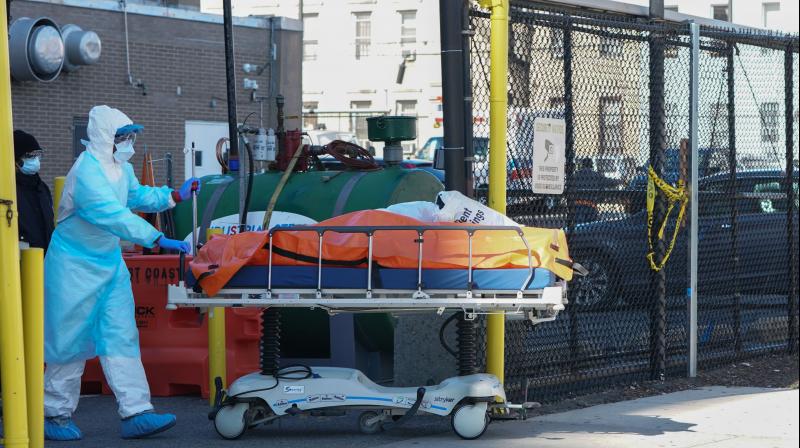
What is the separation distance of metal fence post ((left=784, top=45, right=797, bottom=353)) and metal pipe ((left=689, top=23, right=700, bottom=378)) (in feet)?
6.59

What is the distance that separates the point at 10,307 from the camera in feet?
18.6

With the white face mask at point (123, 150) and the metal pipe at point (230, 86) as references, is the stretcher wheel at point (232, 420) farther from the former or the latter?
the metal pipe at point (230, 86)

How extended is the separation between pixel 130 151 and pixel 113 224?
1.90 feet

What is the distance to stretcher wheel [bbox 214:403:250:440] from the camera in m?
7.33

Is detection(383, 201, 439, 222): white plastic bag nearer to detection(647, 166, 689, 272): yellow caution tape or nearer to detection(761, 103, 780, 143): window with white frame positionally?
detection(647, 166, 689, 272): yellow caution tape

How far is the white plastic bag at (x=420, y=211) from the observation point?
7156 mm

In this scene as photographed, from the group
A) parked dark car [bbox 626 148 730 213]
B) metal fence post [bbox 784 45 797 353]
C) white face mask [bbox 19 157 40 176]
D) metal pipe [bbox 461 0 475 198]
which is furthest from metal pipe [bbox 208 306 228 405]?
metal fence post [bbox 784 45 797 353]

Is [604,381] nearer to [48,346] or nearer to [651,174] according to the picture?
[651,174]

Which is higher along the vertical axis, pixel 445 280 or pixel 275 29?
pixel 275 29

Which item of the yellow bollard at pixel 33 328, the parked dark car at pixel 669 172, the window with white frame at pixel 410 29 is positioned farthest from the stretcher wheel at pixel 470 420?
the window with white frame at pixel 410 29

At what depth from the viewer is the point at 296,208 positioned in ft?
30.3

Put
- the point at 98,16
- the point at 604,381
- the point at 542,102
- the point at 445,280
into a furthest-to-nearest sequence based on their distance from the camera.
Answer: the point at 98,16 < the point at 604,381 < the point at 542,102 < the point at 445,280

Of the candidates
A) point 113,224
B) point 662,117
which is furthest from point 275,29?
point 113,224

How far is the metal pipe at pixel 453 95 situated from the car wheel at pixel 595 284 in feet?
4.96
